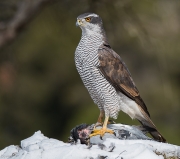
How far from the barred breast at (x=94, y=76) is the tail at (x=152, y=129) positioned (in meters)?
0.37

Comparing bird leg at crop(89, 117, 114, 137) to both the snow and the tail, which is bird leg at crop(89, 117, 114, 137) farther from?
the tail

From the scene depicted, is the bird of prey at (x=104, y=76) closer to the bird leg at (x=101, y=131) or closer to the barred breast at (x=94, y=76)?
the barred breast at (x=94, y=76)

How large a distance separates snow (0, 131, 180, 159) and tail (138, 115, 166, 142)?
0.95 meters

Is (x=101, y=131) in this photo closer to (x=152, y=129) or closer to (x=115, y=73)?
(x=152, y=129)

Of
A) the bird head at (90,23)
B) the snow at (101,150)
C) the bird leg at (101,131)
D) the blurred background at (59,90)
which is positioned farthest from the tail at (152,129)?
the blurred background at (59,90)

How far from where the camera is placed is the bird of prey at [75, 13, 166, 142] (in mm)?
7344

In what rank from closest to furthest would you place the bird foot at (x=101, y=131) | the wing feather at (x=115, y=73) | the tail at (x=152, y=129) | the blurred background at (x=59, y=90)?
the bird foot at (x=101, y=131), the tail at (x=152, y=129), the wing feather at (x=115, y=73), the blurred background at (x=59, y=90)

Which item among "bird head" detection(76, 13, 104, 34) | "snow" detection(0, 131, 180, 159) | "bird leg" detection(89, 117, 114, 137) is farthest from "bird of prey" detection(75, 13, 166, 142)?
"snow" detection(0, 131, 180, 159)

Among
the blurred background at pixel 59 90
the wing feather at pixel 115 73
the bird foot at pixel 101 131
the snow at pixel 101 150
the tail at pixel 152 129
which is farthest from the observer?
the blurred background at pixel 59 90

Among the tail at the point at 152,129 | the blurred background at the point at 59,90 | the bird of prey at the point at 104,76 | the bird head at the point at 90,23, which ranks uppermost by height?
the bird head at the point at 90,23

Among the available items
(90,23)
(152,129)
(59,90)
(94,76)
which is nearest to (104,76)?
(94,76)

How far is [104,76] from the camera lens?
24.4 ft

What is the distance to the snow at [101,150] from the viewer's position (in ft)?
19.4

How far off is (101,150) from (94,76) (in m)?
1.52
